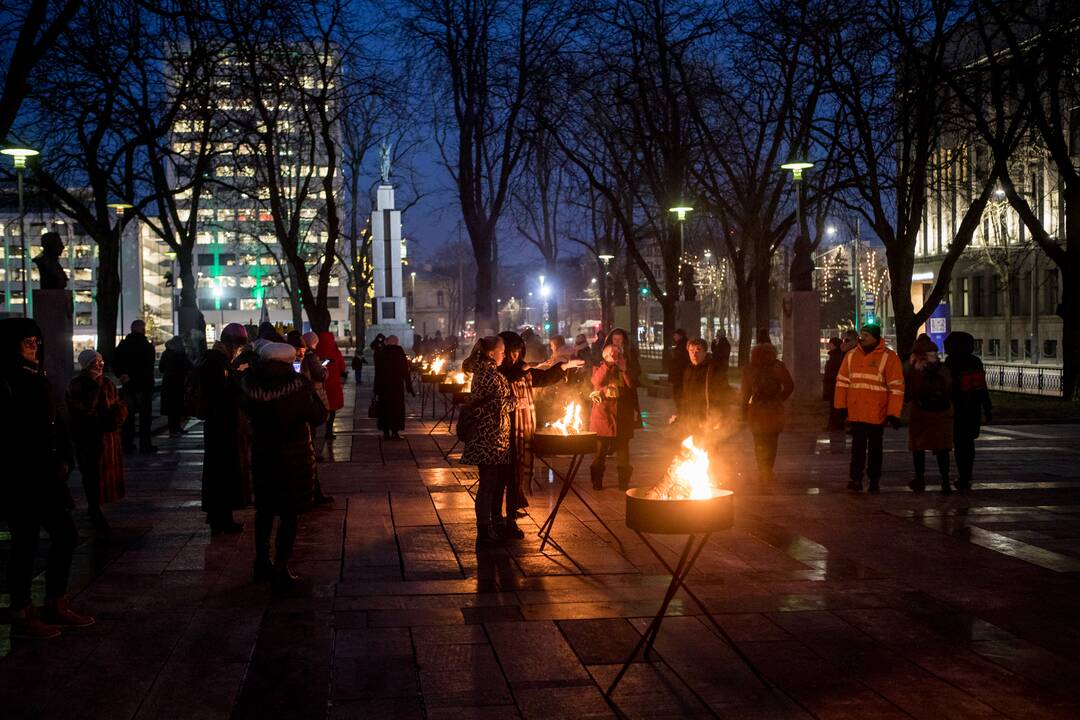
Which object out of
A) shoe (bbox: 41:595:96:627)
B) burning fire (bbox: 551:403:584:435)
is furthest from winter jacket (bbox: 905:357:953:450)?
shoe (bbox: 41:595:96:627)

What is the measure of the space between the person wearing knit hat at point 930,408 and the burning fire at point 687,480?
7.05m

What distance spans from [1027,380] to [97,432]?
28.5 meters

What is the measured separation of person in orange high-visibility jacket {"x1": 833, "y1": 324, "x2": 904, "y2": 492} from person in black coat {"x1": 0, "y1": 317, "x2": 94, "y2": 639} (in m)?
8.26

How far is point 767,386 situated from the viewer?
45.6 ft

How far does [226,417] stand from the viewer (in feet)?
36.1

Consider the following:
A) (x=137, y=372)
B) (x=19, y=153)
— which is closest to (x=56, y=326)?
(x=137, y=372)

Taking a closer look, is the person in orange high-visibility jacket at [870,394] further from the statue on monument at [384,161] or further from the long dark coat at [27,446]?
the statue on monument at [384,161]

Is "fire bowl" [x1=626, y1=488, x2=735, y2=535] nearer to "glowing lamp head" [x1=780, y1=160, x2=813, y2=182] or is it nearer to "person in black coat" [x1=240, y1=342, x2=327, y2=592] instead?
"person in black coat" [x1=240, y1=342, x2=327, y2=592]

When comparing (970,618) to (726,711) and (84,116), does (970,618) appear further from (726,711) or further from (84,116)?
(84,116)

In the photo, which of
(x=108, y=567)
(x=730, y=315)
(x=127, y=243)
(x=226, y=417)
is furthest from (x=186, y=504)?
(x=127, y=243)

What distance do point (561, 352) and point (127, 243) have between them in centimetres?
13034

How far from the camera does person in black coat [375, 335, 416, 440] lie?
2081 centimetres

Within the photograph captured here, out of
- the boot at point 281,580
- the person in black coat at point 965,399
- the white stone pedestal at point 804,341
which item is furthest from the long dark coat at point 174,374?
the boot at point 281,580

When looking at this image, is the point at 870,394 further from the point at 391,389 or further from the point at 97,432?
the point at 391,389
